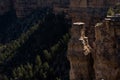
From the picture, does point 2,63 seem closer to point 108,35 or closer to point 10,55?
point 10,55

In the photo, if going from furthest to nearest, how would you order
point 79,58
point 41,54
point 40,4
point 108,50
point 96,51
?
point 40,4 → point 41,54 → point 79,58 → point 96,51 → point 108,50

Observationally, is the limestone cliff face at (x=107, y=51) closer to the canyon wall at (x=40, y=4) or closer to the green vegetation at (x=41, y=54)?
the green vegetation at (x=41, y=54)

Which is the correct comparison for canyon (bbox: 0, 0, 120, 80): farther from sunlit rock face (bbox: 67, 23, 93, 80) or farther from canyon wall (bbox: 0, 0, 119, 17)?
canyon wall (bbox: 0, 0, 119, 17)

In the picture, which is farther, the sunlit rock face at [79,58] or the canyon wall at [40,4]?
the canyon wall at [40,4]

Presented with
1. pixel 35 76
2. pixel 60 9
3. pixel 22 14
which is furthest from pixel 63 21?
pixel 22 14

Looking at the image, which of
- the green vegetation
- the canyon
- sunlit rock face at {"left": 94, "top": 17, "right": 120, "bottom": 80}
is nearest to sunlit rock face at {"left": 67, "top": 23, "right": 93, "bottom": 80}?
the canyon

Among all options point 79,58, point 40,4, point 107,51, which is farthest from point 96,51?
point 40,4

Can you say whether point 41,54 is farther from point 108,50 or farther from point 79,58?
point 108,50

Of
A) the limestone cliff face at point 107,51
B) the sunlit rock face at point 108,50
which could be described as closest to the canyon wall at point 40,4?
the limestone cliff face at point 107,51
